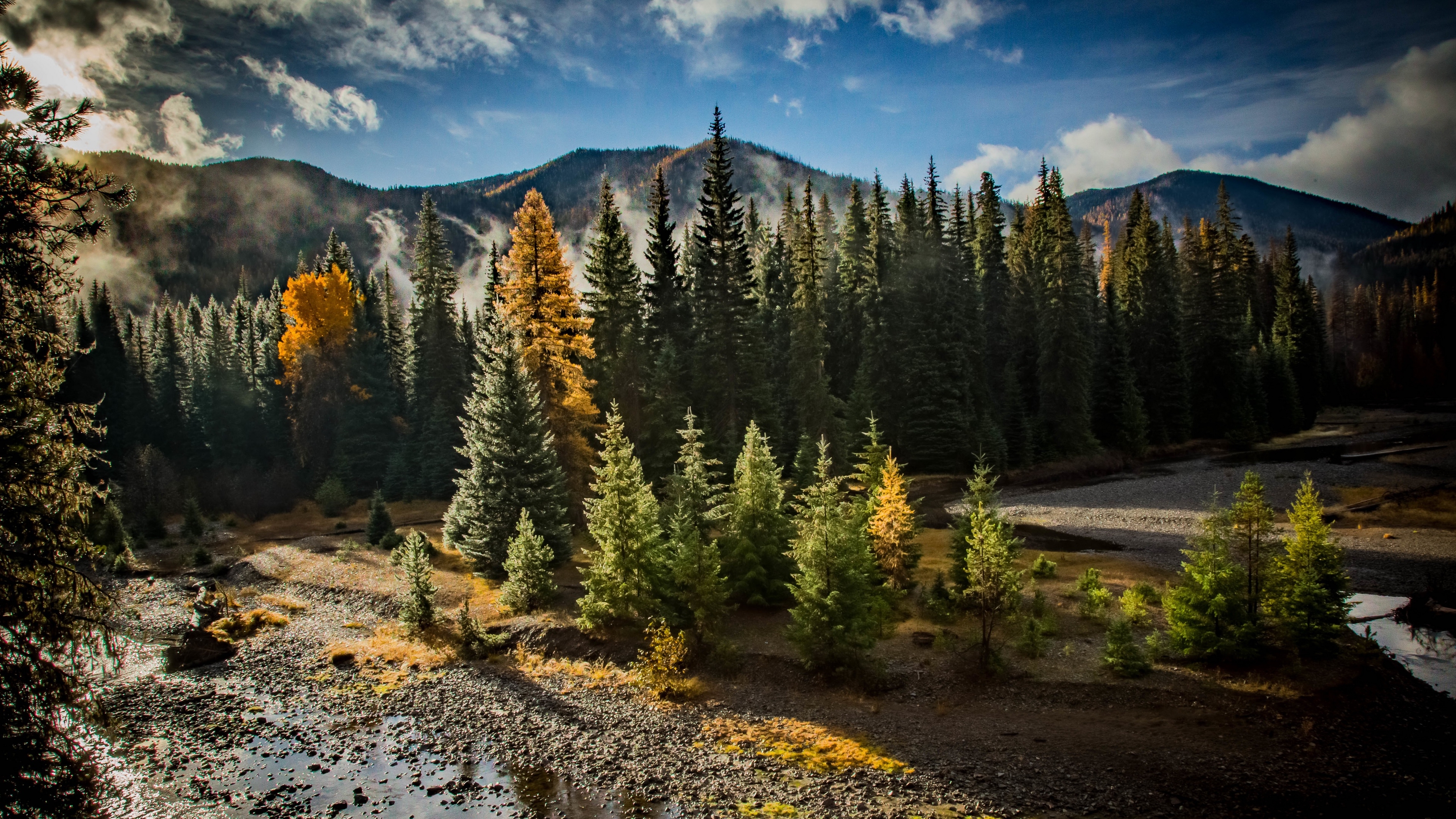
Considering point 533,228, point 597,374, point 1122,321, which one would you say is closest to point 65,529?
point 533,228

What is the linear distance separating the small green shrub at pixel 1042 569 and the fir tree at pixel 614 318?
2019 centimetres

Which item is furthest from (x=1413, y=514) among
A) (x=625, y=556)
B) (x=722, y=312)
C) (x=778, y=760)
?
(x=625, y=556)

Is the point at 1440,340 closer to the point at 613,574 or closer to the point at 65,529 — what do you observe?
the point at 613,574

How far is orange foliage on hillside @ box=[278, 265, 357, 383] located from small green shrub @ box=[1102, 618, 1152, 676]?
5697cm

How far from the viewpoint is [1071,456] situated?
2210 inches

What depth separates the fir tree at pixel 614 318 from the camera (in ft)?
123

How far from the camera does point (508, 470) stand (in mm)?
29562

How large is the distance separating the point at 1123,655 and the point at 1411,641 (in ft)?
34.7

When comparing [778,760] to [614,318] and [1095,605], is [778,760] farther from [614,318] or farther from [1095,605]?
[614,318]

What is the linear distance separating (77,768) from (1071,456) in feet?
194

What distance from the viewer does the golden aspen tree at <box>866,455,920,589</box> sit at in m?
24.1

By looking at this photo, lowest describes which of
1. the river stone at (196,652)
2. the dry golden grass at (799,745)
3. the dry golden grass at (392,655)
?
the dry golden grass at (799,745)

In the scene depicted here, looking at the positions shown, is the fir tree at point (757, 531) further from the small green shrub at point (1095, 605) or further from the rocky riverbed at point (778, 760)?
the small green shrub at point (1095, 605)

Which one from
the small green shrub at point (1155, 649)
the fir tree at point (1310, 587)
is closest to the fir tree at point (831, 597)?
the small green shrub at point (1155, 649)
